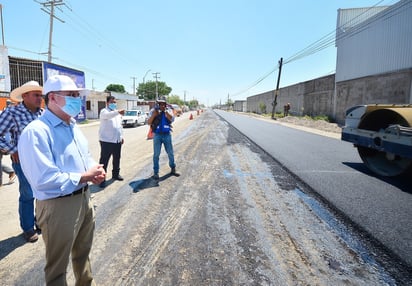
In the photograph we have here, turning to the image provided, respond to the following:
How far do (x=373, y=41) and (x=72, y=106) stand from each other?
22864 millimetres

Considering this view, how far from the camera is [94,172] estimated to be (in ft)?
6.41

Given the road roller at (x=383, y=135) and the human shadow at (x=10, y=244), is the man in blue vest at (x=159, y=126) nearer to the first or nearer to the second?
the human shadow at (x=10, y=244)

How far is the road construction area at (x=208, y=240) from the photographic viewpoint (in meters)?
2.49

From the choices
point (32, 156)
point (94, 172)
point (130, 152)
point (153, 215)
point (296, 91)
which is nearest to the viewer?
point (32, 156)

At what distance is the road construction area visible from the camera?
8.18 ft

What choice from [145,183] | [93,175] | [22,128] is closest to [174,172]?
[145,183]

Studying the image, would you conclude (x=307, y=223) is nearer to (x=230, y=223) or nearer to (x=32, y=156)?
(x=230, y=223)

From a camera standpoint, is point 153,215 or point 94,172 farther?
point 153,215

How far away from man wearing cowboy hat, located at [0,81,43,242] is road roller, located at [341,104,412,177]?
6665 mm

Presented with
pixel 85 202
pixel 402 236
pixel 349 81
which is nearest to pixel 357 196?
pixel 402 236

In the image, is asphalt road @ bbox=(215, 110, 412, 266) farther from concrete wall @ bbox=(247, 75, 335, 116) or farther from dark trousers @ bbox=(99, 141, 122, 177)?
concrete wall @ bbox=(247, 75, 335, 116)

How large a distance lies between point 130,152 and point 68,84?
7651 mm

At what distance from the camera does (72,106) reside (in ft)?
6.65

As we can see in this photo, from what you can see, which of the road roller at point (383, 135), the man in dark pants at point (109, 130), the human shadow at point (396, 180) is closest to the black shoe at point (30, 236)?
the man in dark pants at point (109, 130)
